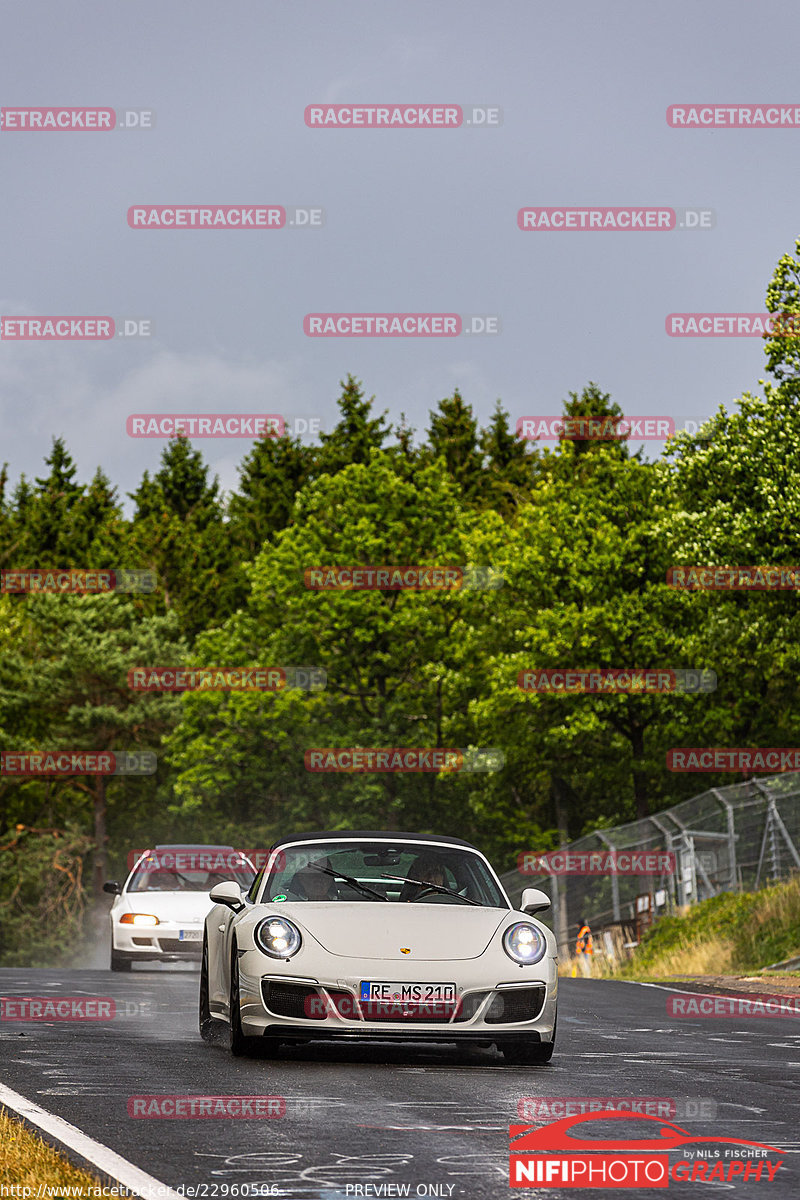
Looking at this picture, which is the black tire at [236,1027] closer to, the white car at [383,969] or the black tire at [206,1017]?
the white car at [383,969]

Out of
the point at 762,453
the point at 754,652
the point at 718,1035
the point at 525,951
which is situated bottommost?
the point at 718,1035

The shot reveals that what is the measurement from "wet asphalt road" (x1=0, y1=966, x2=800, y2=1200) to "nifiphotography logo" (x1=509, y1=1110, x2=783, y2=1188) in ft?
0.28

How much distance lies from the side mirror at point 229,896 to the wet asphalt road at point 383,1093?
91 cm

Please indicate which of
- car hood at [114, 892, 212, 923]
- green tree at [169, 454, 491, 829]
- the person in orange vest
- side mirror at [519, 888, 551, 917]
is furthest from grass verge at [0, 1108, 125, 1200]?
green tree at [169, 454, 491, 829]

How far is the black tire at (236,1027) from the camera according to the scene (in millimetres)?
10180

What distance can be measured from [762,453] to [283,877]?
24576 mm

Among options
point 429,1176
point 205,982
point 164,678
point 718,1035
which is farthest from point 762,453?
point 164,678

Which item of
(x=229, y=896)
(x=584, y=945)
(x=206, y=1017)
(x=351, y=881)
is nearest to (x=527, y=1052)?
(x=351, y=881)

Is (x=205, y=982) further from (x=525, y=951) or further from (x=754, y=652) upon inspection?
(x=754, y=652)

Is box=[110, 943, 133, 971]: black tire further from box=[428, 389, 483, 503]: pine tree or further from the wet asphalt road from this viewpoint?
box=[428, 389, 483, 503]: pine tree

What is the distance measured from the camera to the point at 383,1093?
8844 millimetres

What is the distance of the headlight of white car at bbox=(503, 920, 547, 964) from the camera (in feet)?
33.1

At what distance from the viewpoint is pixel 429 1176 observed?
6297 mm

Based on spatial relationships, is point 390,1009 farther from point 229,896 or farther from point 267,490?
point 267,490
